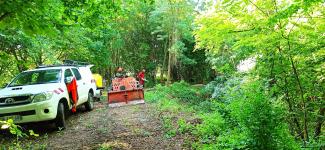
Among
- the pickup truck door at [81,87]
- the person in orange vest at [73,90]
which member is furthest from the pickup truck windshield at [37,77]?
the pickup truck door at [81,87]

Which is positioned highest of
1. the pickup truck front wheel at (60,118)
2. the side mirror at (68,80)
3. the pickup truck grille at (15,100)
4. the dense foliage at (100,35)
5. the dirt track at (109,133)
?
the dense foliage at (100,35)

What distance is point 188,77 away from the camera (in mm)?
36500

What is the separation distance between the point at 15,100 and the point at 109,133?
101 inches

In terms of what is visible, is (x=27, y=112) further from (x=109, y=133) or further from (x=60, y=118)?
(x=109, y=133)

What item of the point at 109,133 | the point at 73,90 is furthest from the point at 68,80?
the point at 109,133

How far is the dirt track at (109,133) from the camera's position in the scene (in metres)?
7.14

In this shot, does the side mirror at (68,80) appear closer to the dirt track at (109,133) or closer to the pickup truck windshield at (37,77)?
the pickup truck windshield at (37,77)

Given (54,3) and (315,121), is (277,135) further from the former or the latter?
(54,3)

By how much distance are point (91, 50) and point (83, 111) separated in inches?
528

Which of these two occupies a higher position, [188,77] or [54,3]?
[54,3]

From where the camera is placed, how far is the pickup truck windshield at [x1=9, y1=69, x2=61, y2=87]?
31.6 ft

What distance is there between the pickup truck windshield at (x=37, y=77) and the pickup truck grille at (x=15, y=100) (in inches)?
54.3

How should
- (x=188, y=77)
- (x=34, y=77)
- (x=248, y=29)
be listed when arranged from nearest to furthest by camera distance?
1. (x=248, y=29)
2. (x=34, y=77)
3. (x=188, y=77)

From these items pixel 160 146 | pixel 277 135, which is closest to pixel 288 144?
pixel 277 135
